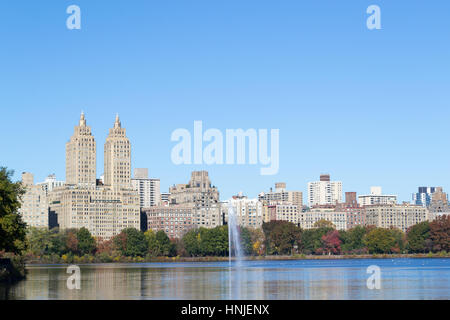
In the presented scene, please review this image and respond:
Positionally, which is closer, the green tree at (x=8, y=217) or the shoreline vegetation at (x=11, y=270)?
the green tree at (x=8, y=217)

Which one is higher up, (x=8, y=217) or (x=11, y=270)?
(x=8, y=217)

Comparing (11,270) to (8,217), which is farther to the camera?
(11,270)

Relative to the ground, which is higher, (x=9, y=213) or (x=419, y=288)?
(x=9, y=213)

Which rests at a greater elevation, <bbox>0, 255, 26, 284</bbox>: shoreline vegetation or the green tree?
the green tree

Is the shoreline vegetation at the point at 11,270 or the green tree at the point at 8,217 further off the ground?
the green tree at the point at 8,217

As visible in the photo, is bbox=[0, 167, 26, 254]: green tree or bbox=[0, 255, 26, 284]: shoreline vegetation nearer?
bbox=[0, 167, 26, 254]: green tree
